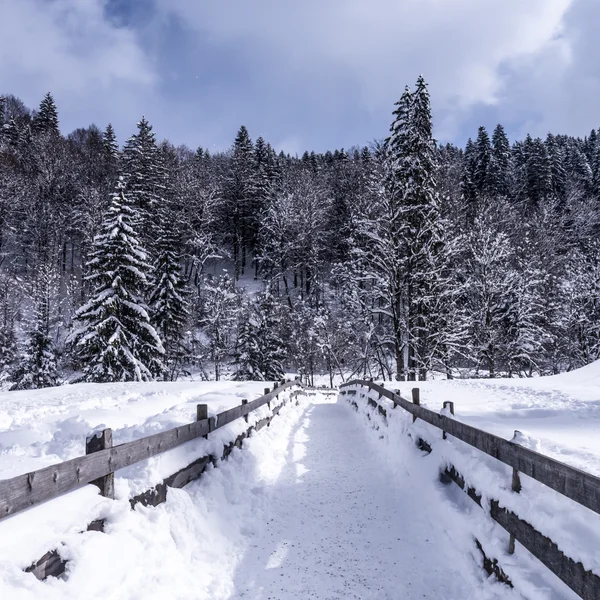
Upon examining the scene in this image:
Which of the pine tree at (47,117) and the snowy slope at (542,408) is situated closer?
the snowy slope at (542,408)

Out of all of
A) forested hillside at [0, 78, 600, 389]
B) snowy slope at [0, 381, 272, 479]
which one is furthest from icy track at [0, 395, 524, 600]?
forested hillside at [0, 78, 600, 389]

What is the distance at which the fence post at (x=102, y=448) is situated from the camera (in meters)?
3.41

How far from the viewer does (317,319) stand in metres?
41.2

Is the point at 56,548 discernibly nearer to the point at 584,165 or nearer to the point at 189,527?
the point at 189,527

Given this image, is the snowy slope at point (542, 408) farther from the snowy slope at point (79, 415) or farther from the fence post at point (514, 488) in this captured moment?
the snowy slope at point (79, 415)

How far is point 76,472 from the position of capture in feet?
10.0

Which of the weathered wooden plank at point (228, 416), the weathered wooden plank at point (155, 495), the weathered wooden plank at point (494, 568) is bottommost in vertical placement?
the weathered wooden plank at point (494, 568)

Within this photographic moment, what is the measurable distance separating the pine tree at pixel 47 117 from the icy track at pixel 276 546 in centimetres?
8099

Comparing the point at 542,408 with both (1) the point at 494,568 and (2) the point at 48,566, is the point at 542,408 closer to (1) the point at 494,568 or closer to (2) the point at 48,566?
(1) the point at 494,568

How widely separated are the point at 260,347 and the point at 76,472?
35048 mm

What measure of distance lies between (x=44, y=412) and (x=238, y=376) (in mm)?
27101

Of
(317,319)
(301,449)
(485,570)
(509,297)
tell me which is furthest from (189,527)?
(317,319)

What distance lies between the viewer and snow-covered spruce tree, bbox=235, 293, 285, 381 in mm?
36969

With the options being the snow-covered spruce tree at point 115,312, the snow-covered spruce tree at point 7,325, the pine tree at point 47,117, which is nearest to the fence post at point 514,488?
the snow-covered spruce tree at point 115,312
